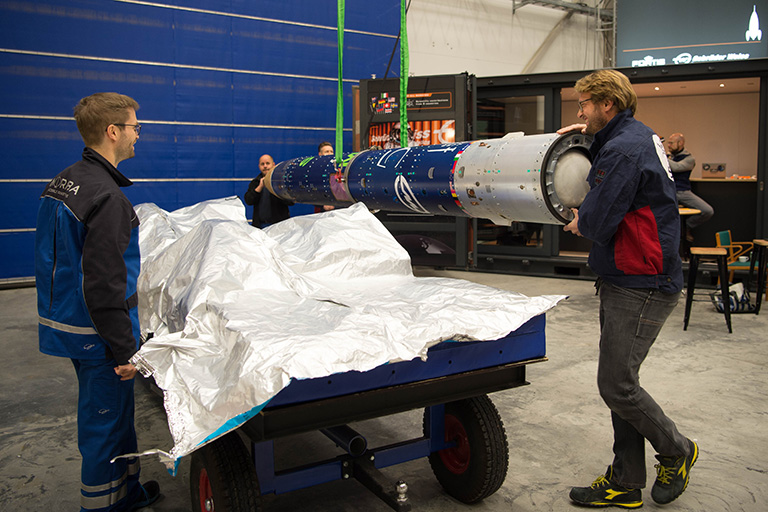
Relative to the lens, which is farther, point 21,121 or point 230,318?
point 21,121

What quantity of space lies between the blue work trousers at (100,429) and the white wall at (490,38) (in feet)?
34.3

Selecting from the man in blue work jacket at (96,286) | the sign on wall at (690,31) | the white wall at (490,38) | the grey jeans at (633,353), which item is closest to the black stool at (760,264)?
the grey jeans at (633,353)

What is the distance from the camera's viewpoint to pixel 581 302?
649 cm

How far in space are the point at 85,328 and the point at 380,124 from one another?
543cm

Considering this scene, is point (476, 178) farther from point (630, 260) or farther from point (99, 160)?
point (99, 160)

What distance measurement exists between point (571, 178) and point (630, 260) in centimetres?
58

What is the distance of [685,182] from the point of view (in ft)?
23.4

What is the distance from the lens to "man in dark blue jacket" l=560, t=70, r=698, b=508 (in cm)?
235

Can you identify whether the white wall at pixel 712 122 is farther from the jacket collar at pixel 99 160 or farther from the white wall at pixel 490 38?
the jacket collar at pixel 99 160

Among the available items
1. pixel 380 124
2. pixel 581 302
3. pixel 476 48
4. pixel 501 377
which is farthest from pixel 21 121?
pixel 476 48

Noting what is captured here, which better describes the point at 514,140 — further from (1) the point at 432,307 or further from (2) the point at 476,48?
(2) the point at 476,48

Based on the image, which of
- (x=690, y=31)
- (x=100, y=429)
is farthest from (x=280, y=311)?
(x=690, y=31)

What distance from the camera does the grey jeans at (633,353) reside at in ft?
7.95

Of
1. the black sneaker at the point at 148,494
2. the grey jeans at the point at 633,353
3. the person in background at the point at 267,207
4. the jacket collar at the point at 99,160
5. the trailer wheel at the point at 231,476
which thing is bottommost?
the black sneaker at the point at 148,494
